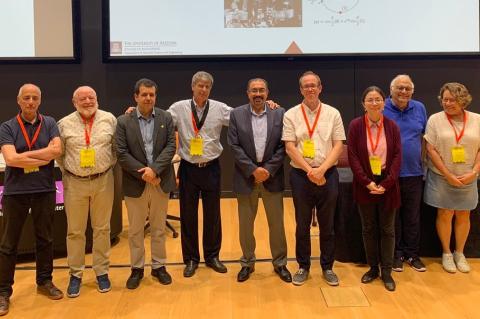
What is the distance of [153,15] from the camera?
5.79 m

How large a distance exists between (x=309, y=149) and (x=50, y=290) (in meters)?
2.14

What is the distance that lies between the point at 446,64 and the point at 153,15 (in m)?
3.91

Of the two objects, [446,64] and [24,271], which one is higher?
[446,64]

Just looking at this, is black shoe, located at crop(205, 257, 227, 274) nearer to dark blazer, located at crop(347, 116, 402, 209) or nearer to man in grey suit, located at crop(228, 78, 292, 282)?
man in grey suit, located at crop(228, 78, 292, 282)

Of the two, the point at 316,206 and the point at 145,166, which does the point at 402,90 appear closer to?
the point at 316,206

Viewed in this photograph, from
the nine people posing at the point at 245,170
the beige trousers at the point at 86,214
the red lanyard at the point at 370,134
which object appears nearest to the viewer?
the nine people posing at the point at 245,170

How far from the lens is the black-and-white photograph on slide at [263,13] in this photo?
5789 millimetres

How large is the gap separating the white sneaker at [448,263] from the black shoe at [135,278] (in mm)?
2482

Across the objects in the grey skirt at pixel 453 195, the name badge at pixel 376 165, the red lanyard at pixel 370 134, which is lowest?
the grey skirt at pixel 453 195

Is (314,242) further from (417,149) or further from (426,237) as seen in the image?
(417,149)

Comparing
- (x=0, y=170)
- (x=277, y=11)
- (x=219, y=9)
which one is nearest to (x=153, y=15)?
(x=219, y=9)

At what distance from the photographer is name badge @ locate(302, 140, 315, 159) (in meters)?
3.37

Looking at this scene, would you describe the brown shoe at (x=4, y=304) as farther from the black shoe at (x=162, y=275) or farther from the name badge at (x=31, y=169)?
the black shoe at (x=162, y=275)

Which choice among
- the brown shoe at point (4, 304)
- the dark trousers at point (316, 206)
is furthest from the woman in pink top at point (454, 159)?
the brown shoe at point (4, 304)
